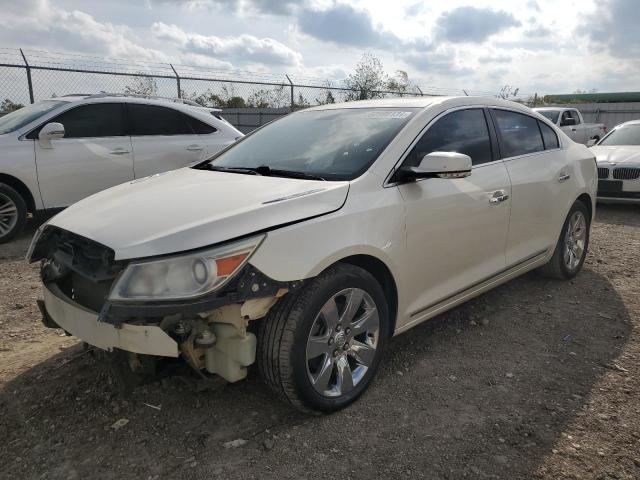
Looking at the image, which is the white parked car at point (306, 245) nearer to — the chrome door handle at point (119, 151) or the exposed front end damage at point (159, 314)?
the exposed front end damage at point (159, 314)

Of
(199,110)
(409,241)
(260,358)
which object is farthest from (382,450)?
(199,110)

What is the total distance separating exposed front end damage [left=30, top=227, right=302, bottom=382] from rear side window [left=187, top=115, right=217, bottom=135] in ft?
16.1

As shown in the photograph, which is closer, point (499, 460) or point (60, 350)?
point (499, 460)

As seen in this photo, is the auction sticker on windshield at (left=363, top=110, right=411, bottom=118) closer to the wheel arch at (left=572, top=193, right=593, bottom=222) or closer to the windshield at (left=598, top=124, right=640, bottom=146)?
the wheel arch at (left=572, top=193, right=593, bottom=222)

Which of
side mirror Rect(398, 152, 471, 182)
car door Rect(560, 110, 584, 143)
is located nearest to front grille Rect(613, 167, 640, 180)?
car door Rect(560, 110, 584, 143)

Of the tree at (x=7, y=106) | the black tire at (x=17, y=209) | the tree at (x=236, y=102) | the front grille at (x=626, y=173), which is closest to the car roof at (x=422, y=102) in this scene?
the black tire at (x=17, y=209)

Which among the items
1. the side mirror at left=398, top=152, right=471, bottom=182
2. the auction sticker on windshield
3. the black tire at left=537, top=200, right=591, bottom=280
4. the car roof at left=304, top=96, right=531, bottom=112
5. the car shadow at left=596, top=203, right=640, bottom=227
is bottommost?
the car shadow at left=596, top=203, right=640, bottom=227

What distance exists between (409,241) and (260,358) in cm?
108

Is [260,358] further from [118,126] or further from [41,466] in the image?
[118,126]

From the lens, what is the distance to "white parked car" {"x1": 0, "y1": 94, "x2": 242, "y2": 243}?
19.6 feet

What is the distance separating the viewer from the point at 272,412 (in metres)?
2.75

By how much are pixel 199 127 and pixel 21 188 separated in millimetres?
2411

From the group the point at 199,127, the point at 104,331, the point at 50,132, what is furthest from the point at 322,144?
the point at 199,127

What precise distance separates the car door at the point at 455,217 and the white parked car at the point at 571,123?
1076cm
